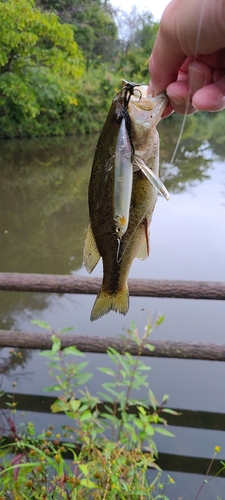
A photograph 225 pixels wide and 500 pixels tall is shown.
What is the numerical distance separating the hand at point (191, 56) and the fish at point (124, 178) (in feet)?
0.18

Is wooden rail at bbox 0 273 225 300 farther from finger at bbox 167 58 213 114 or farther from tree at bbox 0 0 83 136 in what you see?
tree at bbox 0 0 83 136

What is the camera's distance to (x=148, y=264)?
503 centimetres

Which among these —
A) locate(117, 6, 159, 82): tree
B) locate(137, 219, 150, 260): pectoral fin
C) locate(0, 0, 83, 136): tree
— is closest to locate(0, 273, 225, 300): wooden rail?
locate(137, 219, 150, 260): pectoral fin

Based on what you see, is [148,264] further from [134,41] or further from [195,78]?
[134,41]

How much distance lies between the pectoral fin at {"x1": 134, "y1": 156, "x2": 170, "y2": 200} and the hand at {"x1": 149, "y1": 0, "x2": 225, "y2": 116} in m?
0.19

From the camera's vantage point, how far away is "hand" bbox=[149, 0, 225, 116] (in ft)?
2.81

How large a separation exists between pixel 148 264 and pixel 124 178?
410 cm

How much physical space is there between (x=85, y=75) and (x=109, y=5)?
105 inches

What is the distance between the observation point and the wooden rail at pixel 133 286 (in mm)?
2572

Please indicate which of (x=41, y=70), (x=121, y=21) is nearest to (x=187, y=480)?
(x=41, y=70)

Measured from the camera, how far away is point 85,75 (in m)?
16.1

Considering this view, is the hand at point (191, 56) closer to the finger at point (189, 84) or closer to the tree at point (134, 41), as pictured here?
the finger at point (189, 84)

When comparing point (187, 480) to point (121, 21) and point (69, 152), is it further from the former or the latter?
point (121, 21)

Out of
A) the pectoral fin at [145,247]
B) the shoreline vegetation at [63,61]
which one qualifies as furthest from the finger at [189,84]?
the shoreline vegetation at [63,61]
